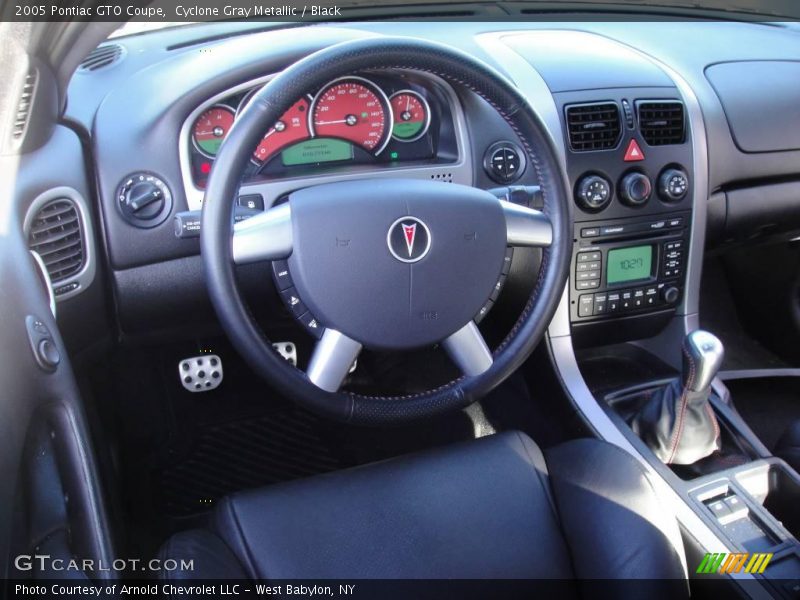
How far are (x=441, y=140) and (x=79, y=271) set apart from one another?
2.42 feet

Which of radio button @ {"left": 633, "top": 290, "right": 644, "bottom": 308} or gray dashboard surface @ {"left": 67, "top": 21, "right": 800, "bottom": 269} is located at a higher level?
gray dashboard surface @ {"left": 67, "top": 21, "right": 800, "bottom": 269}

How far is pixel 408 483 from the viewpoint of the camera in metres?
1.42

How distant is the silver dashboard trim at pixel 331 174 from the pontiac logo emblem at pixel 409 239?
27 cm

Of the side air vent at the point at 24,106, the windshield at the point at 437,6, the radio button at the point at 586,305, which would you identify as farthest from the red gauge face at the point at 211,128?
the radio button at the point at 586,305

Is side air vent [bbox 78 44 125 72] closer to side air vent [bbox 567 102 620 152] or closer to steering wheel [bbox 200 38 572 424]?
steering wheel [bbox 200 38 572 424]

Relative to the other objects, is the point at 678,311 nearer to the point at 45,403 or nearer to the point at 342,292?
the point at 342,292

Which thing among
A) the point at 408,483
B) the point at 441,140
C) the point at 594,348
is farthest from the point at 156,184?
the point at 594,348

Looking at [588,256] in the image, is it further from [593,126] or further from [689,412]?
[689,412]

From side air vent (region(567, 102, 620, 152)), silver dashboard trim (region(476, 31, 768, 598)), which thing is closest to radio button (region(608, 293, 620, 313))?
silver dashboard trim (region(476, 31, 768, 598))

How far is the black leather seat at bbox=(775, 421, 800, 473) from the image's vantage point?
1675 millimetres

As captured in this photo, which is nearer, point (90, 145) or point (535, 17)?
point (90, 145)

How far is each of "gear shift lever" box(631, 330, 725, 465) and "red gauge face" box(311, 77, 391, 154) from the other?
72 centimetres

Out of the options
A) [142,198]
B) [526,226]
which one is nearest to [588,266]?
[526,226]

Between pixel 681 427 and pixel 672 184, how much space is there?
1.85 feet
